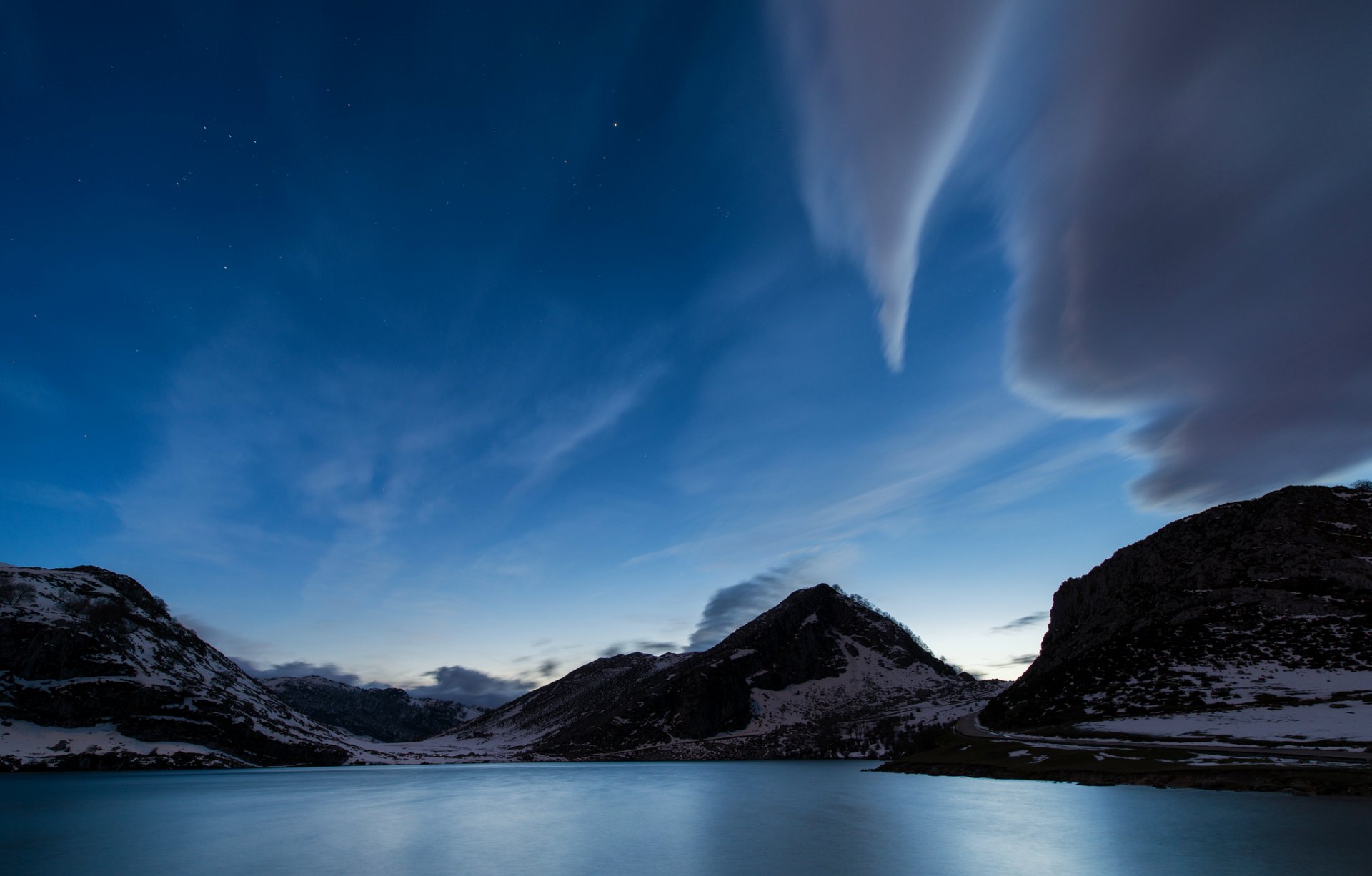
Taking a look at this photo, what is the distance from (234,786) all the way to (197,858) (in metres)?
141

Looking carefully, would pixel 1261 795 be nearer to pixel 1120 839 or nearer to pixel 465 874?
pixel 1120 839

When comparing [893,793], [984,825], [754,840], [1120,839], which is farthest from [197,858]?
[893,793]

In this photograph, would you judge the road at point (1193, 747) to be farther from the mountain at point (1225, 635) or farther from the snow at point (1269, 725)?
the snow at point (1269, 725)

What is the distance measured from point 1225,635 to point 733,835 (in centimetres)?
13627

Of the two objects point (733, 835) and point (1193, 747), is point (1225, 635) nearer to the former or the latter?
point (1193, 747)

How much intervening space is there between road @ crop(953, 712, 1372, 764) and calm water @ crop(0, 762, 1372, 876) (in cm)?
1107

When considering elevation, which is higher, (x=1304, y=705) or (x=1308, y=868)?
(x=1304, y=705)

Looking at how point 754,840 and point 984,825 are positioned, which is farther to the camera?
point 984,825

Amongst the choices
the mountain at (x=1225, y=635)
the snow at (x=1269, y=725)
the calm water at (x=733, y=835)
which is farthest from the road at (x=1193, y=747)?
the calm water at (x=733, y=835)

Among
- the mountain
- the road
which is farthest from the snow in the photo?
the road

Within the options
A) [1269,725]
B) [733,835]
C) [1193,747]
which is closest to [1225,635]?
[1269,725]

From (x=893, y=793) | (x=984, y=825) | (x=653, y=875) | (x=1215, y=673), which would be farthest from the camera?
(x=1215, y=673)

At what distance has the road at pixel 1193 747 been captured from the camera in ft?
206

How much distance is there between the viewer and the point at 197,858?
47.3 meters
